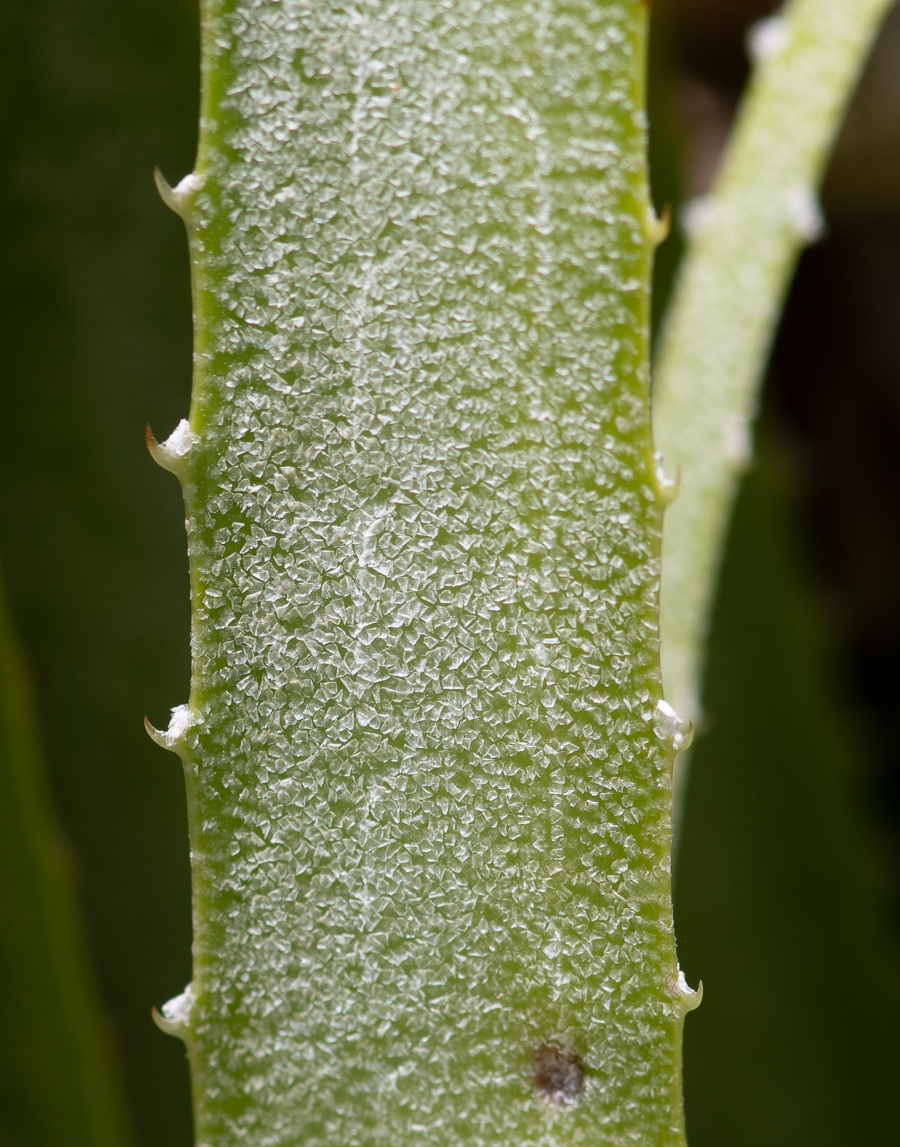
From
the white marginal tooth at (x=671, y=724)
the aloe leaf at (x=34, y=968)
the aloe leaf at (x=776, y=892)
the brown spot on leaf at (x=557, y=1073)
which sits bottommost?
the aloe leaf at (x=776, y=892)

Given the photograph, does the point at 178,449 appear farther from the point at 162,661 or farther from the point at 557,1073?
the point at 162,661

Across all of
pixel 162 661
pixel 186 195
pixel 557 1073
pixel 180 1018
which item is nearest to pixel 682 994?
pixel 557 1073

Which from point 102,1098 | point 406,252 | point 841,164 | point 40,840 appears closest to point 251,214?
point 406,252

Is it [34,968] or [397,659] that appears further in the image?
[34,968]

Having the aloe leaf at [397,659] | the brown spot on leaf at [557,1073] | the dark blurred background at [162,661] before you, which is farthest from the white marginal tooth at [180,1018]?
the dark blurred background at [162,661]

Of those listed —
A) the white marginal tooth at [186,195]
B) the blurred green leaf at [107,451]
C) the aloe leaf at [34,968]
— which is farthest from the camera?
the blurred green leaf at [107,451]

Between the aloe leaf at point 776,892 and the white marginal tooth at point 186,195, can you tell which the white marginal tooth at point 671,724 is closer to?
the white marginal tooth at point 186,195
